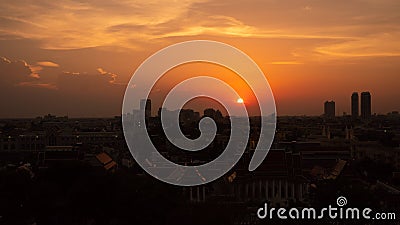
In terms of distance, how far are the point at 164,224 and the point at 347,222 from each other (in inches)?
138

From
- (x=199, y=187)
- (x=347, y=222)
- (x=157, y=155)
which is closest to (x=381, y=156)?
(x=157, y=155)

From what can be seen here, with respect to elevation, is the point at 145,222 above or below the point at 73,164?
below

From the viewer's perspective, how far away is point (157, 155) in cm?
2558

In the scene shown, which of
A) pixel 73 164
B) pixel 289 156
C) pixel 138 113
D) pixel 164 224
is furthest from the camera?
pixel 138 113

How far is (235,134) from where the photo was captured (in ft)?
122

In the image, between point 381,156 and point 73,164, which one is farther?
point 381,156

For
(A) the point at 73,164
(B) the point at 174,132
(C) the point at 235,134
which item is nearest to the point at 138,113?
(B) the point at 174,132

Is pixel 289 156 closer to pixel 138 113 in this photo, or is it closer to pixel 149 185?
pixel 149 185

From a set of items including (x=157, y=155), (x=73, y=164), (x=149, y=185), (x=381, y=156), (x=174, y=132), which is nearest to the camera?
(x=149, y=185)

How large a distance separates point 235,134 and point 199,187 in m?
20.7

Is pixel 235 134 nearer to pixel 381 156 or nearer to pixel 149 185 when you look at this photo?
pixel 381 156

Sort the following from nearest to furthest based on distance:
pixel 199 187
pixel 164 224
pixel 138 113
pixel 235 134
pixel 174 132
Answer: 1. pixel 164 224
2. pixel 199 187
3. pixel 235 134
4. pixel 174 132
5. pixel 138 113

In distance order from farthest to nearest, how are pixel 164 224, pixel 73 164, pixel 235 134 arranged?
1. pixel 235 134
2. pixel 73 164
3. pixel 164 224

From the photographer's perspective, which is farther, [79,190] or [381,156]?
[381,156]
